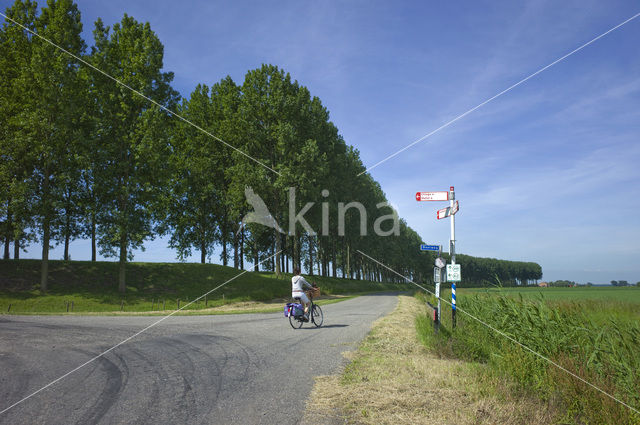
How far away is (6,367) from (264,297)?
2121 centimetres

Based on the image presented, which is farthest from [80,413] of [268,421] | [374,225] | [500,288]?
[374,225]

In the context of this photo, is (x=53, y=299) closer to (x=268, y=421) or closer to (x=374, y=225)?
(x=268, y=421)

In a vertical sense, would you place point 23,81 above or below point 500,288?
above

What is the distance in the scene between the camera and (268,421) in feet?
14.6

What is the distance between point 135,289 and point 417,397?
28339 mm

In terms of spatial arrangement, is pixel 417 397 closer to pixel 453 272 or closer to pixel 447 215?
pixel 453 272

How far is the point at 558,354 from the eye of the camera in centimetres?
629

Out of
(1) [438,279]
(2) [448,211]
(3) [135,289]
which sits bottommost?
(3) [135,289]

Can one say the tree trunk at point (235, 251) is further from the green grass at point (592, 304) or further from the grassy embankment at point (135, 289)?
the green grass at point (592, 304)

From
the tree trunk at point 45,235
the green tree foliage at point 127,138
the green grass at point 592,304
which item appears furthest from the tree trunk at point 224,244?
the green grass at point 592,304

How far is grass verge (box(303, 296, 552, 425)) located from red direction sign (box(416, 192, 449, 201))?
4.55 meters

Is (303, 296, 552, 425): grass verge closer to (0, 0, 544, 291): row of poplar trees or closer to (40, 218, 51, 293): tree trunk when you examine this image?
(0, 0, 544, 291): row of poplar trees

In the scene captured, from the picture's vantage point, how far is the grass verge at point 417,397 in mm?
4523

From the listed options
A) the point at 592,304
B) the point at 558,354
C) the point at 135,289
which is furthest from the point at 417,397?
the point at 135,289
